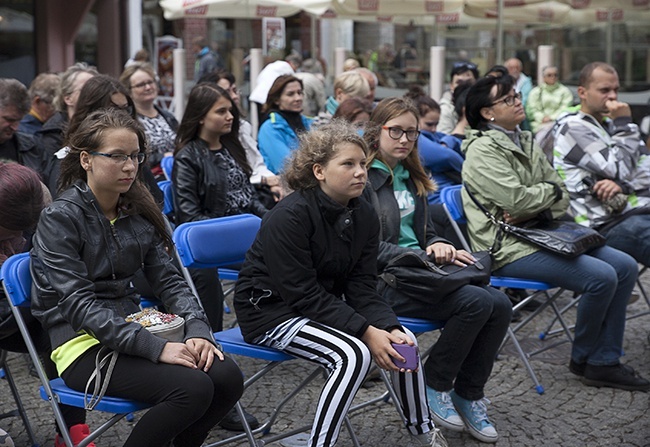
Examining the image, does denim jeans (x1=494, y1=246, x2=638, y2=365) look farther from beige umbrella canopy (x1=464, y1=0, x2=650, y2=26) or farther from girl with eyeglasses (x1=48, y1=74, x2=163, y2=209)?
beige umbrella canopy (x1=464, y1=0, x2=650, y2=26)

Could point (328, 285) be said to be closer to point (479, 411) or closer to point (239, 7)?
point (479, 411)

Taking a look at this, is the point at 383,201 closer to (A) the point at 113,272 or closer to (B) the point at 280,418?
(B) the point at 280,418

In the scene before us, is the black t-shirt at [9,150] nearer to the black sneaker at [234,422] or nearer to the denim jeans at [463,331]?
the black sneaker at [234,422]

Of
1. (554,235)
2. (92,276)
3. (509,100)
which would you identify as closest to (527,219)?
(554,235)

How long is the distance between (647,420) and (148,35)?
16.2 meters

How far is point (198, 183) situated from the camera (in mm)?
5203

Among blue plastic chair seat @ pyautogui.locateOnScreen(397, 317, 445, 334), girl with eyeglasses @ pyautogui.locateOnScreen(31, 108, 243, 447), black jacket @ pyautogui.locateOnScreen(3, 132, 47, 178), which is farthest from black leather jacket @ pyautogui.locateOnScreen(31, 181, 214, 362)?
black jacket @ pyautogui.locateOnScreen(3, 132, 47, 178)

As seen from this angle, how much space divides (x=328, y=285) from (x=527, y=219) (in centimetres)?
165

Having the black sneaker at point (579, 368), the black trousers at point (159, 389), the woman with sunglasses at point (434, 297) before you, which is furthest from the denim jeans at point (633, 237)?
the black trousers at point (159, 389)

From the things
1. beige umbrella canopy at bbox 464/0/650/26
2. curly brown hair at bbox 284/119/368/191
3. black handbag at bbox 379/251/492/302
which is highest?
beige umbrella canopy at bbox 464/0/650/26

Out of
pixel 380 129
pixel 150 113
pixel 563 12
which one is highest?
pixel 563 12

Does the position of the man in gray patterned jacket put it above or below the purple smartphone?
above

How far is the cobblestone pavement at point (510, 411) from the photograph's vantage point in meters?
4.41

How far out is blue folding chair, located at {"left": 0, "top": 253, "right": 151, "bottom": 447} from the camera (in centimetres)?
334
